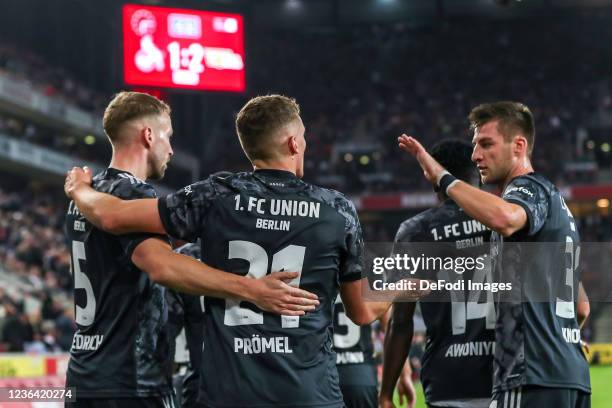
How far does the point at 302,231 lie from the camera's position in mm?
3562

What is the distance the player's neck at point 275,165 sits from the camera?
369 cm

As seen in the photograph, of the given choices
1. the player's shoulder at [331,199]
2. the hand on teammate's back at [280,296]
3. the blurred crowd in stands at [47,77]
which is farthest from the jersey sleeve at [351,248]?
the blurred crowd in stands at [47,77]

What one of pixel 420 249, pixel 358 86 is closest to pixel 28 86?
pixel 358 86

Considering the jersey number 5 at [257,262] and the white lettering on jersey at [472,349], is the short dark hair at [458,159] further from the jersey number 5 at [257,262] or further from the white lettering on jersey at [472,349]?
the jersey number 5 at [257,262]

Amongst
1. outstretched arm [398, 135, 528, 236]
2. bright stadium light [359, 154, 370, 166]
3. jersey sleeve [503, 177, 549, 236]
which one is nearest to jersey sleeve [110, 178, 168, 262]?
outstretched arm [398, 135, 528, 236]

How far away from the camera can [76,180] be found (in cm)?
406

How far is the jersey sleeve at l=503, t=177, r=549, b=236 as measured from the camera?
3.88 metres

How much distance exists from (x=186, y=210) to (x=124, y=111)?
95 centimetres

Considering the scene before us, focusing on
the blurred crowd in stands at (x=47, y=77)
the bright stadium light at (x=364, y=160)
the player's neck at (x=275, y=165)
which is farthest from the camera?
the bright stadium light at (x=364, y=160)

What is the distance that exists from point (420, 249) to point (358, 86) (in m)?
36.6

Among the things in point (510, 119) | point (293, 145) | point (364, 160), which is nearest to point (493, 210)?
point (510, 119)

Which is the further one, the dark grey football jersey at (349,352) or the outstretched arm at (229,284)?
the dark grey football jersey at (349,352)

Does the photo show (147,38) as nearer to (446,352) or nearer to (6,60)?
(6,60)

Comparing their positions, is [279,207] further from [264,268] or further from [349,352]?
[349,352]
